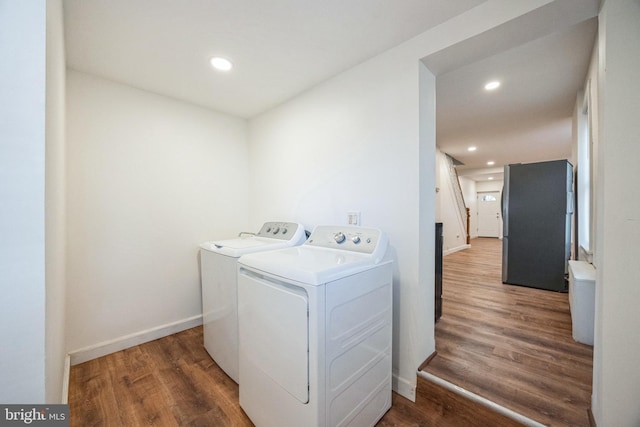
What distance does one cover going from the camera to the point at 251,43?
1.60 meters

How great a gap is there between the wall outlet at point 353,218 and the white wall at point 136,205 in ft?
5.17

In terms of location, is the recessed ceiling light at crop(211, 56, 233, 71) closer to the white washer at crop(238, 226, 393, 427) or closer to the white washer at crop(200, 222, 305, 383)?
the white washer at crop(200, 222, 305, 383)

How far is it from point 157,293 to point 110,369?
0.62 meters

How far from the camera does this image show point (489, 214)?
9180mm

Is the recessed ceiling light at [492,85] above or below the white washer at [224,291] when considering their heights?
above

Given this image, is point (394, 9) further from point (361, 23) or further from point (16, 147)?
point (16, 147)

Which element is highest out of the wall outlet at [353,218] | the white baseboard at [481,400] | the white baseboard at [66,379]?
the wall outlet at [353,218]

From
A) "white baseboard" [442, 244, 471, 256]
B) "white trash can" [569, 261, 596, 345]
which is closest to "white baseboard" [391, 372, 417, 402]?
"white trash can" [569, 261, 596, 345]

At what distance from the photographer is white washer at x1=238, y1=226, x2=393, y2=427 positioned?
1070 mm

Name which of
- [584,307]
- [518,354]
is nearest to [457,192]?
[584,307]

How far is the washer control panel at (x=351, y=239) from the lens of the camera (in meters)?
1.44

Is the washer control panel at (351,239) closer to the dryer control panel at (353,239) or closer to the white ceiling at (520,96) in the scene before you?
the dryer control panel at (353,239)

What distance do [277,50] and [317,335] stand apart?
180cm

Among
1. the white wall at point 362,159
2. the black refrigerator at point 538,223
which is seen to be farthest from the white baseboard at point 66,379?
the black refrigerator at point 538,223
